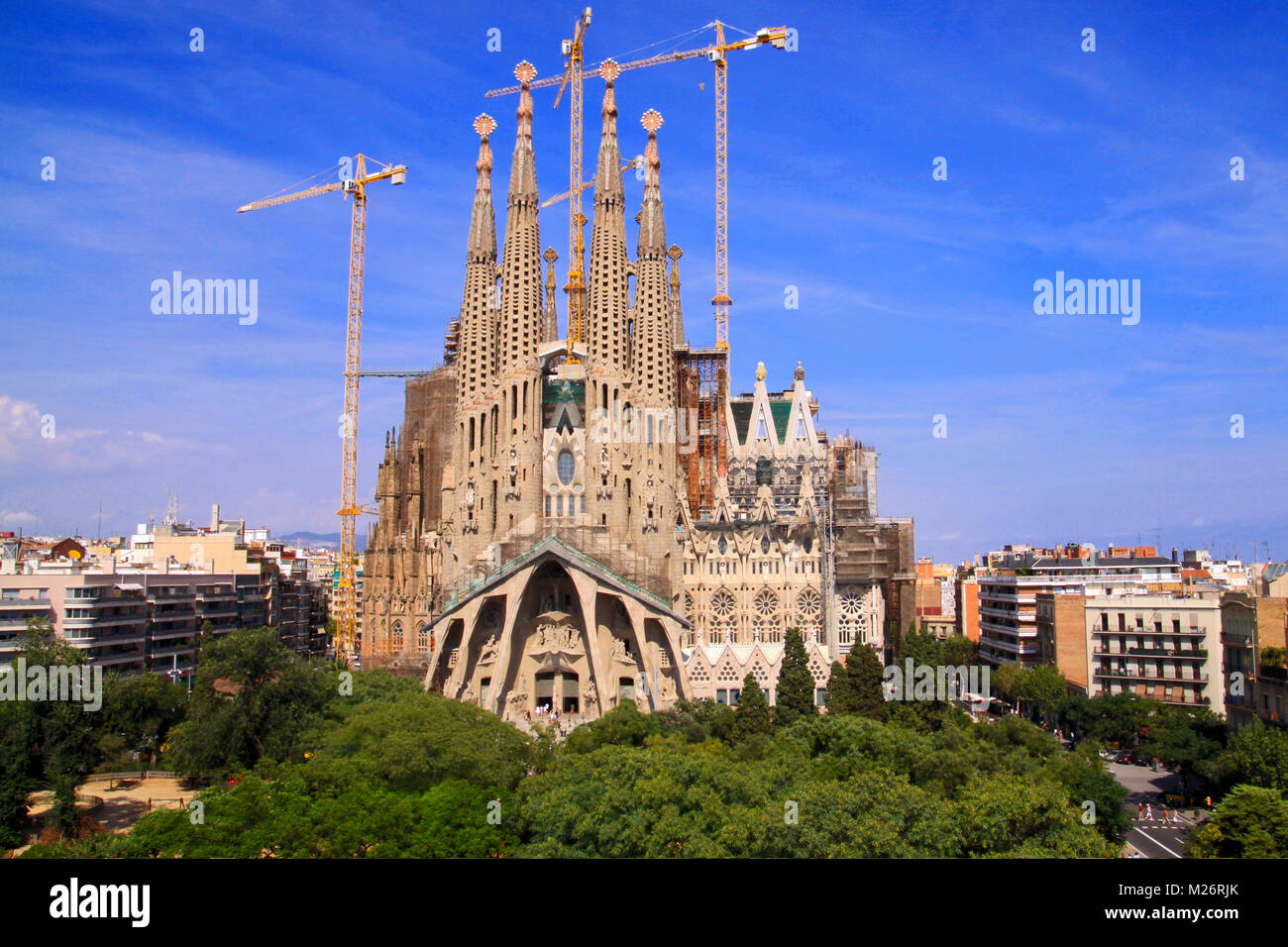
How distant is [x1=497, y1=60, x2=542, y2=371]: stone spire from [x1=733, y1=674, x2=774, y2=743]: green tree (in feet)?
96.0

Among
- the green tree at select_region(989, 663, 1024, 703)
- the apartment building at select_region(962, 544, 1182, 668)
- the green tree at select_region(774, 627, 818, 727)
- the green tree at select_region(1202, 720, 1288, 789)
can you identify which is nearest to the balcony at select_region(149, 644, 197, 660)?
the green tree at select_region(774, 627, 818, 727)

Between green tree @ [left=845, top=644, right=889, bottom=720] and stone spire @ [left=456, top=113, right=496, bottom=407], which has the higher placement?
stone spire @ [left=456, top=113, right=496, bottom=407]

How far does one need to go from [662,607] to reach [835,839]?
1391 inches

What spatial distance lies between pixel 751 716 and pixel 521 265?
34.8 m

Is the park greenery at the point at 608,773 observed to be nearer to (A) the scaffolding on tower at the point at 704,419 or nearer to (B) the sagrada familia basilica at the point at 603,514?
(B) the sagrada familia basilica at the point at 603,514

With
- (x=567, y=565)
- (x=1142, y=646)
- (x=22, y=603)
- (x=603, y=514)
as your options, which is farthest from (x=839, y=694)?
(x=22, y=603)

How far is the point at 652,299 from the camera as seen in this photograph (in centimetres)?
6450

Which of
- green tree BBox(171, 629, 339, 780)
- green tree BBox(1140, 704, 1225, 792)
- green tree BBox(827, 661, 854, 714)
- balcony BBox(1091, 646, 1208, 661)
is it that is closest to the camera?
green tree BBox(171, 629, 339, 780)

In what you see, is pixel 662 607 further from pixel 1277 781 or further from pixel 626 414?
pixel 1277 781

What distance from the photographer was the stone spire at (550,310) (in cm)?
8106

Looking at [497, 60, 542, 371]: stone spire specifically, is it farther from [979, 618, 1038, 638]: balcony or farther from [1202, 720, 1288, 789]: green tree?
[1202, 720, 1288, 789]: green tree

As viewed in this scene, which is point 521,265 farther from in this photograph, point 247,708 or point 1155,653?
point 1155,653

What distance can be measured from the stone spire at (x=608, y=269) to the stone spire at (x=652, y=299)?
1.31 meters

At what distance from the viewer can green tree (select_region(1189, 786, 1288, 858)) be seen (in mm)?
22938
